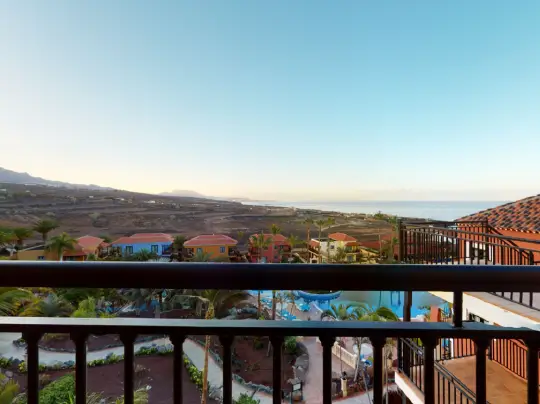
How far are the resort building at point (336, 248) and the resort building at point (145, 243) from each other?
6.89 m

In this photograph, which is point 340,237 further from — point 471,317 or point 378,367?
point 378,367

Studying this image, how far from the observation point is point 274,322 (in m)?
0.60

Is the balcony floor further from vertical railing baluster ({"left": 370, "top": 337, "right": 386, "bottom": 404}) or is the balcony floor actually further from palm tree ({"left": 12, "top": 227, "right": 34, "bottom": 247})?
palm tree ({"left": 12, "top": 227, "right": 34, "bottom": 247})

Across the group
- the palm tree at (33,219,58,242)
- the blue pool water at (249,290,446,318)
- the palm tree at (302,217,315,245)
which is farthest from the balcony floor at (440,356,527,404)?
the palm tree at (302,217,315,245)

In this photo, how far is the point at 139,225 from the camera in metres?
7.64

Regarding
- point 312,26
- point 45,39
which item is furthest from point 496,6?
point 45,39

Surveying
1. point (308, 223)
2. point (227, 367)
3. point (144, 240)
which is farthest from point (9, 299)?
point (308, 223)

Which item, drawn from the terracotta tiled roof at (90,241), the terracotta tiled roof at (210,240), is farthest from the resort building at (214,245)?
the terracotta tiled roof at (90,241)

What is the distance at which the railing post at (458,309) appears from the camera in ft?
1.85

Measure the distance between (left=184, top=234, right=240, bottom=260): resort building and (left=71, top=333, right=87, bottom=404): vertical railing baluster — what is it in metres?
6.70

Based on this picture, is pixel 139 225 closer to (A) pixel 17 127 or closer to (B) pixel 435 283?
(A) pixel 17 127

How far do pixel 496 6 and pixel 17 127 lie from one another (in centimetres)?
856

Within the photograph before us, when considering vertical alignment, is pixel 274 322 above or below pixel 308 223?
above

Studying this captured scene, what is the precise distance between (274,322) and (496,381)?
3.77 metres
